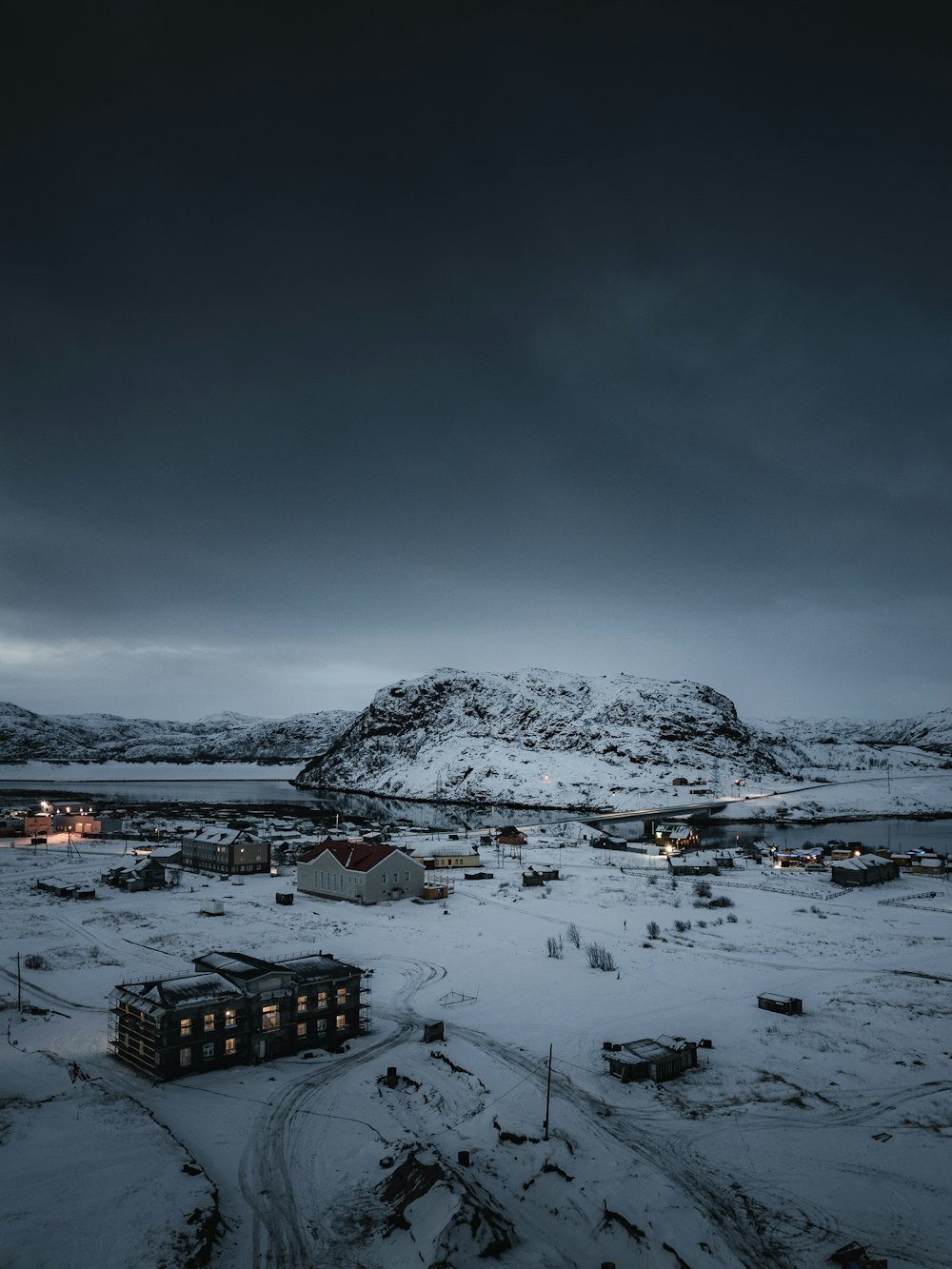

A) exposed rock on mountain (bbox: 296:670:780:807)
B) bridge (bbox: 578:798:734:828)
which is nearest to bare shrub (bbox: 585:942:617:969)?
bridge (bbox: 578:798:734:828)

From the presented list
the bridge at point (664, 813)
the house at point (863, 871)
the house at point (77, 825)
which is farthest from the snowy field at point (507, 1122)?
the bridge at point (664, 813)

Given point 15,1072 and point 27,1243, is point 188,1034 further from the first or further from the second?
point 27,1243

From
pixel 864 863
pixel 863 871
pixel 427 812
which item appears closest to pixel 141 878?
pixel 863 871

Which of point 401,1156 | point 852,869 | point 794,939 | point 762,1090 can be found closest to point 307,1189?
point 401,1156

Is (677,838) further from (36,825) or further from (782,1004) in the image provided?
(36,825)

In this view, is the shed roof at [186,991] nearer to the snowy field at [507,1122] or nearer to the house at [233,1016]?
the house at [233,1016]

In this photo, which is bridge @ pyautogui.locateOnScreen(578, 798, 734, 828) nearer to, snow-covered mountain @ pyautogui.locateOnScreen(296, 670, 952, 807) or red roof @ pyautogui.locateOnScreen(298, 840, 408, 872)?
snow-covered mountain @ pyautogui.locateOnScreen(296, 670, 952, 807)
